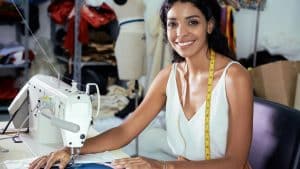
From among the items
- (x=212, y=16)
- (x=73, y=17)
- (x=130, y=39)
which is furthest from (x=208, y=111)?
(x=73, y=17)

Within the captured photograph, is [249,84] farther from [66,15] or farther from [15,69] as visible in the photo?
[15,69]

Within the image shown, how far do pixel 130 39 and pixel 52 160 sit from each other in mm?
2223

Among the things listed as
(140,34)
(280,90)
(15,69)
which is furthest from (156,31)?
(15,69)

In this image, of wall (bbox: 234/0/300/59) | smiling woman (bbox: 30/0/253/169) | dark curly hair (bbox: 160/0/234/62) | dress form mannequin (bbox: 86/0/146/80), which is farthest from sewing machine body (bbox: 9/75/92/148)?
wall (bbox: 234/0/300/59)

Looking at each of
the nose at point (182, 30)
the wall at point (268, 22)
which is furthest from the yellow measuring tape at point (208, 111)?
the wall at point (268, 22)

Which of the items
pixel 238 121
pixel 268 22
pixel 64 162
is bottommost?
pixel 64 162

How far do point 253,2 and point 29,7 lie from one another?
6.57 ft

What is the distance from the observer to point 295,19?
170 inches

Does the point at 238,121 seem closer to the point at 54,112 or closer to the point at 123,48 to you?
the point at 54,112

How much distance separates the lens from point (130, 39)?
3.46 metres

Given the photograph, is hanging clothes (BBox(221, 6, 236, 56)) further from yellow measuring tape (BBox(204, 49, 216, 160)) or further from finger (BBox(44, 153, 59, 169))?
finger (BBox(44, 153, 59, 169))

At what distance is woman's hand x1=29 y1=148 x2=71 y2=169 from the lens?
130 cm

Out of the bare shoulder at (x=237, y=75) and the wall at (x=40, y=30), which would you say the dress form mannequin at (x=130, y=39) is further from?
the bare shoulder at (x=237, y=75)

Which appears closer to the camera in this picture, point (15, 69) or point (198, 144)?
point (198, 144)
